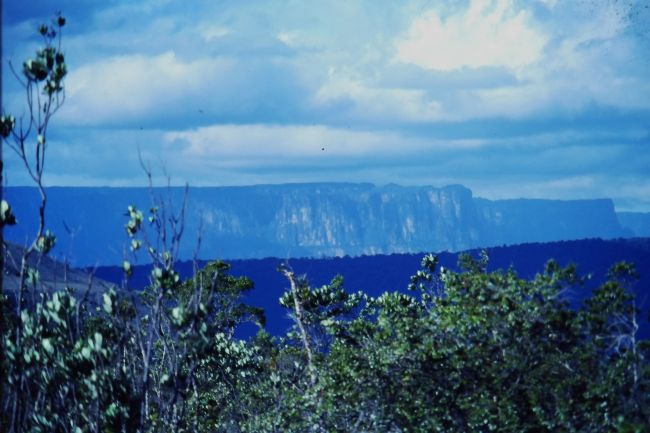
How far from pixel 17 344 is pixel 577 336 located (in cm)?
734

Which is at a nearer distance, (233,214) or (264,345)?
(264,345)

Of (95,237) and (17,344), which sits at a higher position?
(95,237)

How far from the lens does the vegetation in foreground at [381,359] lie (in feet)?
29.1

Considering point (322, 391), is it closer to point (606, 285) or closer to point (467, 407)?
point (467, 407)

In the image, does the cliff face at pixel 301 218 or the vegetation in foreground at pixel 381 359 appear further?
the cliff face at pixel 301 218

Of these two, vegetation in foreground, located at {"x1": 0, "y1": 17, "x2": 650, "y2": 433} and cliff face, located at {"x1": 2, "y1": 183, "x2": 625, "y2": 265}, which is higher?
cliff face, located at {"x1": 2, "y1": 183, "x2": 625, "y2": 265}

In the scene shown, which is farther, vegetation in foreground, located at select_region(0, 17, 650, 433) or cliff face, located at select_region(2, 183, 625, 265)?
cliff face, located at select_region(2, 183, 625, 265)

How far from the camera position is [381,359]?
1152 cm

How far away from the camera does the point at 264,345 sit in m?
26.0

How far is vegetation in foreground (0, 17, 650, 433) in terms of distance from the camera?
888 centimetres

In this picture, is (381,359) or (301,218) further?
(301,218)

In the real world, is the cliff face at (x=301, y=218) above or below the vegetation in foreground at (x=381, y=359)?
above

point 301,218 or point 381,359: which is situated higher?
point 301,218

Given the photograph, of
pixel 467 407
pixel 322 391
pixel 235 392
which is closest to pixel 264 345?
pixel 235 392
